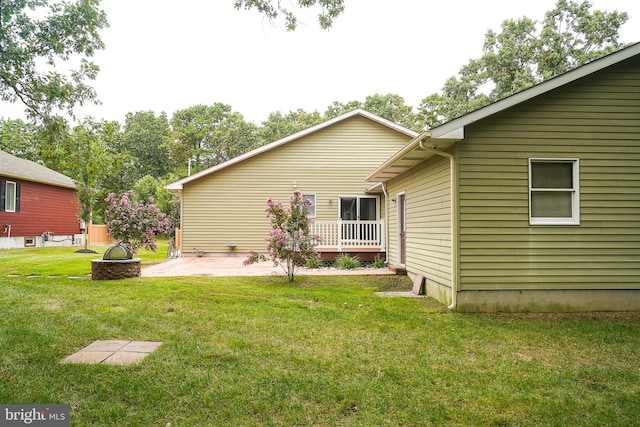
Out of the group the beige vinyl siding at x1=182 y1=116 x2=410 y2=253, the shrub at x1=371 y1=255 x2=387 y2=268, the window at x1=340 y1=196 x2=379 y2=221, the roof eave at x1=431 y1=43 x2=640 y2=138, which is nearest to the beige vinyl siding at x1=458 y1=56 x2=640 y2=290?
the roof eave at x1=431 y1=43 x2=640 y2=138

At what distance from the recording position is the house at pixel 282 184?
15102 mm

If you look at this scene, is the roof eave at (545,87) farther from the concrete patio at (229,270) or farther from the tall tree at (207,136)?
the tall tree at (207,136)

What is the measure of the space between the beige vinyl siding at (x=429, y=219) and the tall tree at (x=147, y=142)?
3471 cm

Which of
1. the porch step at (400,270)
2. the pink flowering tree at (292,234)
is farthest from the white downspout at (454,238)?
the porch step at (400,270)

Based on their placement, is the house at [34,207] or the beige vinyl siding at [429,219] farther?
the house at [34,207]

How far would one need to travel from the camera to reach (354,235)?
13.1 meters

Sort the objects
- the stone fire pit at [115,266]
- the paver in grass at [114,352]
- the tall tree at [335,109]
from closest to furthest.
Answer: the paver in grass at [114,352], the stone fire pit at [115,266], the tall tree at [335,109]

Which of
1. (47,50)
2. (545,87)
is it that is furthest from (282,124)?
(545,87)

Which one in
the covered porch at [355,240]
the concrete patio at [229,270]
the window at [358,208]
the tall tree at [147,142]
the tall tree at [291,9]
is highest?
the tall tree at [147,142]

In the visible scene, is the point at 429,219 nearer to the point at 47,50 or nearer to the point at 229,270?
the point at 229,270

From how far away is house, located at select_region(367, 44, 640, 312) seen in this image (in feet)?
21.0

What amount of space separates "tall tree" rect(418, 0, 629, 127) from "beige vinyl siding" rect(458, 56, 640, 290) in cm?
2030

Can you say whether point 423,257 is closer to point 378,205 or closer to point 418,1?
point 418,1

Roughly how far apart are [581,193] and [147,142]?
41581mm
